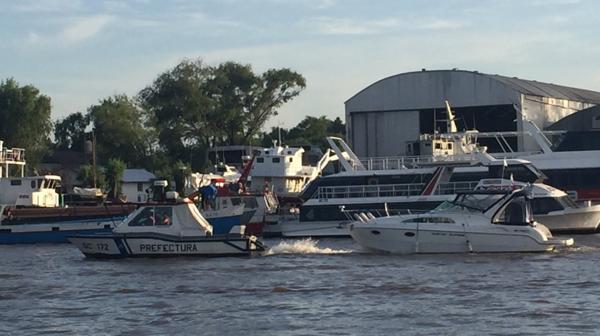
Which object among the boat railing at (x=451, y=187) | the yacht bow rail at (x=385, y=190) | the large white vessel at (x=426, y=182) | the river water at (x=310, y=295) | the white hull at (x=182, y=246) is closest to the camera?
the river water at (x=310, y=295)

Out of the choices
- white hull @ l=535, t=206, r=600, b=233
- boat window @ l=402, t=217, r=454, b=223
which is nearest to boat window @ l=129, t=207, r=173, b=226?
boat window @ l=402, t=217, r=454, b=223

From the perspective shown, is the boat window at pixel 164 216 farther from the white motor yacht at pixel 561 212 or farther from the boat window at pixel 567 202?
the boat window at pixel 567 202

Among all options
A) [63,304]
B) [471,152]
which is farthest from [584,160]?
[63,304]

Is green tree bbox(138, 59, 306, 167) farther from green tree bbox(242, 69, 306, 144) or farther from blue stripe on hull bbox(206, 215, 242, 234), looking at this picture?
blue stripe on hull bbox(206, 215, 242, 234)

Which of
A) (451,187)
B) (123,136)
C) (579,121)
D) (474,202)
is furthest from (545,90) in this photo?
(474,202)

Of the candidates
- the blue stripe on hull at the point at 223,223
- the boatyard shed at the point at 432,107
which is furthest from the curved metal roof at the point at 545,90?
the blue stripe on hull at the point at 223,223

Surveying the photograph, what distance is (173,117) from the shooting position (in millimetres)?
95812

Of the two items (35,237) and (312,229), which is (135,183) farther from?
(312,229)

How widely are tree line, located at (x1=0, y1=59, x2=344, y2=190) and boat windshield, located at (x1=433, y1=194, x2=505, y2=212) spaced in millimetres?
54145

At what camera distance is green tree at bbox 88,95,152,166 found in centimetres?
10156

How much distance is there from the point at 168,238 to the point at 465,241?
351 inches

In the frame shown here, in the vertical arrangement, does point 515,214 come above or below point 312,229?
above

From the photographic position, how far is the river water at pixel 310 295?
2228 centimetres

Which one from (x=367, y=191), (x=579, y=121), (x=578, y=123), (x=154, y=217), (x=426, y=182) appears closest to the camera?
(x=154, y=217)
